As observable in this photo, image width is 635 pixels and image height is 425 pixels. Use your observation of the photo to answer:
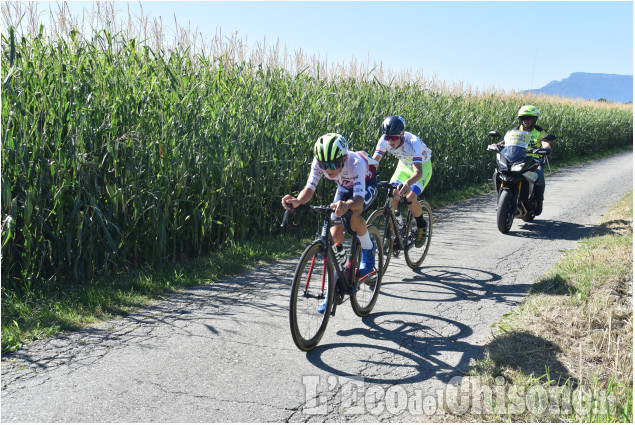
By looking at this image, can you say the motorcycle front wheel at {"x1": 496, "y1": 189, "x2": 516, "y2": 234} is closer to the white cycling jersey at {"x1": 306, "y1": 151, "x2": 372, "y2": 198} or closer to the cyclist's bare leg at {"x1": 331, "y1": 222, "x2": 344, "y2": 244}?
the white cycling jersey at {"x1": 306, "y1": 151, "x2": 372, "y2": 198}

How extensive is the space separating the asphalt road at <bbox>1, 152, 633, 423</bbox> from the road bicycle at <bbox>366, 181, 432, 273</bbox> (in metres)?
0.34

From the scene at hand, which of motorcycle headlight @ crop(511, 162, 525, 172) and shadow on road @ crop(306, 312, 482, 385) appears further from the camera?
motorcycle headlight @ crop(511, 162, 525, 172)

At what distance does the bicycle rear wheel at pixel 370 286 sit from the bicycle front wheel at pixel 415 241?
1287 mm

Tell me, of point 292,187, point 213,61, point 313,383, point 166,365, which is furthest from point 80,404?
point 213,61

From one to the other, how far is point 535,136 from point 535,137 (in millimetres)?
22

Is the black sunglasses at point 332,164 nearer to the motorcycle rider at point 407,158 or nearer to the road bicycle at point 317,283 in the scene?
the road bicycle at point 317,283

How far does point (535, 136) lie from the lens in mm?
10625

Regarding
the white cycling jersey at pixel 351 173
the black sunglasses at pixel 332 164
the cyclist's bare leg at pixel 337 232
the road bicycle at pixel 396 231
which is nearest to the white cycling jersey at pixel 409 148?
the road bicycle at pixel 396 231

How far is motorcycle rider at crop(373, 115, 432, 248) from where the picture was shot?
6.41m

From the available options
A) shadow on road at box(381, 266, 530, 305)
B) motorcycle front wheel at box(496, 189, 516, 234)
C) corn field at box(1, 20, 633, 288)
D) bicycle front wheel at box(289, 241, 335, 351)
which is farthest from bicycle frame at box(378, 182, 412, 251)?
motorcycle front wheel at box(496, 189, 516, 234)

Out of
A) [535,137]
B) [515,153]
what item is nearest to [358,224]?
[515,153]

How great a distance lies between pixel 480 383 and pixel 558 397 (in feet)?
1.68

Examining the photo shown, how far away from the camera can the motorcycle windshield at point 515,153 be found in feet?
32.5

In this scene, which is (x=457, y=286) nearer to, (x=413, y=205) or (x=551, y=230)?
(x=413, y=205)
